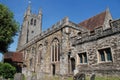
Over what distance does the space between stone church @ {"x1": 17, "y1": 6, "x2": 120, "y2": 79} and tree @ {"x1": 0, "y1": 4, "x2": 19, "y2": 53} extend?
5.63m

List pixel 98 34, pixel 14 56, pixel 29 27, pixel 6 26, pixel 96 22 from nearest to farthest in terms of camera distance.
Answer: pixel 98 34, pixel 6 26, pixel 96 22, pixel 14 56, pixel 29 27

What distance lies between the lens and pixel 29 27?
49.1 metres

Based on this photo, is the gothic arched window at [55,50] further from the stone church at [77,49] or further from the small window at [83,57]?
the small window at [83,57]

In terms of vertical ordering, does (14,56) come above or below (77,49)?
below

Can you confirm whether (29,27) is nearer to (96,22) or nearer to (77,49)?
(96,22)

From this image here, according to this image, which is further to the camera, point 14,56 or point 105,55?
point 14,56

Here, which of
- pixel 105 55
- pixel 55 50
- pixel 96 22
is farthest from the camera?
pixel 96 22

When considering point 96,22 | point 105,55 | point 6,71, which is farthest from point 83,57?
point 6,71

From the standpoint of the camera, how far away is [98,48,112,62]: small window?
13.9 meters

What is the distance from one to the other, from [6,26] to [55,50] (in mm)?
8294

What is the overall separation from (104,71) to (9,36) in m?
14.0

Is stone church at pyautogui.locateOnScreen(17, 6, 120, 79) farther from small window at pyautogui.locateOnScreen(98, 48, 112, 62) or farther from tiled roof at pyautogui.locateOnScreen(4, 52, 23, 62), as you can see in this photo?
tiled roof at pyautogui.locateOnScreen(4, 52, 23, 62)

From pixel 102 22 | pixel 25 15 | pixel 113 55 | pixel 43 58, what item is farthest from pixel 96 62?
pixel 25 15

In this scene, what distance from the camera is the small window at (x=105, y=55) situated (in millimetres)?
13897
